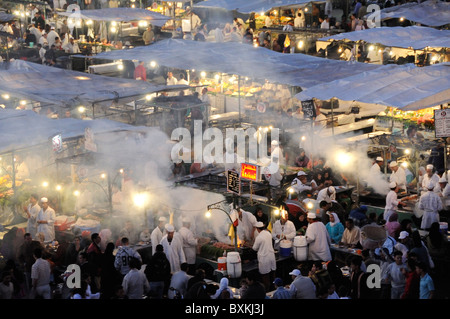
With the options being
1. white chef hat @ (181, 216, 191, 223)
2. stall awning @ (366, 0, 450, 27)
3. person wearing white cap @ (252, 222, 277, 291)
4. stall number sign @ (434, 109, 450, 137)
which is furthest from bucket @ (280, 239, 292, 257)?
stall awning @ (366, 0, 450, 27)

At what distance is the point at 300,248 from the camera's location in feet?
46.1

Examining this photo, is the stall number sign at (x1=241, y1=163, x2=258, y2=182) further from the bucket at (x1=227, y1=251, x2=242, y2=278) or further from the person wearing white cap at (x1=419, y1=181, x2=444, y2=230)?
the person wearing white cap at (x1=419, y1=181, x2=444, y2=230)

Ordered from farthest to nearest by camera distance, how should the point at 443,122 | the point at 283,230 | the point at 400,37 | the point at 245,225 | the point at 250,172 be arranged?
1. the point at 400,37
2. the point at 443,122
3. the point at 283,230
4. the point at 245,225
5. the point at 250,172

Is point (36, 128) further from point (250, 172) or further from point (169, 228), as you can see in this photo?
point (250, 172)

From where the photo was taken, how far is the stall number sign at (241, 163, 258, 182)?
44.5ft

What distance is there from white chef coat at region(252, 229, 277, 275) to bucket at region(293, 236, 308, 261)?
600 mm

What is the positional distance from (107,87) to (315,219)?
8.64 metres

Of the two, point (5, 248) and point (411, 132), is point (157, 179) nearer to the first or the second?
point (5, 248)

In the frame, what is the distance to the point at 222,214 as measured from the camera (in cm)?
1496

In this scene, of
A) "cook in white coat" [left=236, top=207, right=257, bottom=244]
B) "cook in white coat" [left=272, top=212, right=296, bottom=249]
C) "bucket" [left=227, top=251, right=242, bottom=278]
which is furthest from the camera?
"cook in white coat" [left=272, top=212, right=296, bottom=249]

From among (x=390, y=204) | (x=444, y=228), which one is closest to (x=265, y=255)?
(x=390, y=204)

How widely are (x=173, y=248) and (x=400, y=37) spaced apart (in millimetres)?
12960
